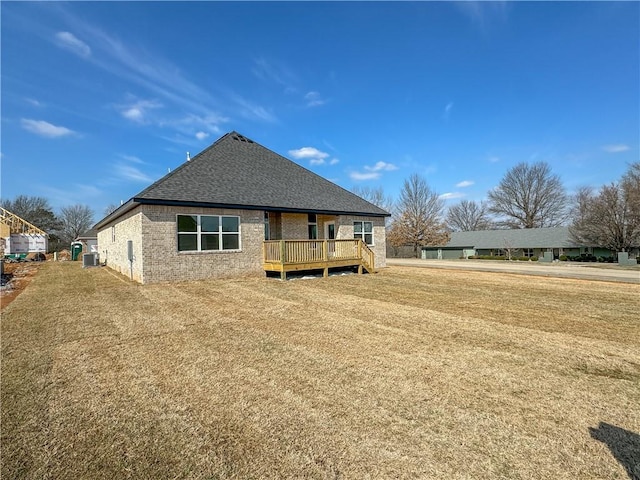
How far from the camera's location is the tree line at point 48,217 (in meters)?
44.7

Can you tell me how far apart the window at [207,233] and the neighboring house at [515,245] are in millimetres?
33903

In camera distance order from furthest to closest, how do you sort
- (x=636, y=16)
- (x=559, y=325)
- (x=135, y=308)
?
(x=636, y=16) < (x=135, y=308) < (x=559, y=325)

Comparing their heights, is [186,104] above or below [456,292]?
above

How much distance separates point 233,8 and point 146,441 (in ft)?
44.7

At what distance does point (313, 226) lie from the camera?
1627 centimetres

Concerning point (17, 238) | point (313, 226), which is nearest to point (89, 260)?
point (313, 226)

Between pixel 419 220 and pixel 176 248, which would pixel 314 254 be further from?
pixel 419 220

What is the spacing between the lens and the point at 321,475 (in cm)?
214

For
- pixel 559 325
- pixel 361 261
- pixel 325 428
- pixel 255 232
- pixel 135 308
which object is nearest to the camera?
pixel 325 428

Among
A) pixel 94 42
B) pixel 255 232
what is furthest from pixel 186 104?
pixel 255 232

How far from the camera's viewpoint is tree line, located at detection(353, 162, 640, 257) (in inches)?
1206

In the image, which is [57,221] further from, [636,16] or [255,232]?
[636,16]

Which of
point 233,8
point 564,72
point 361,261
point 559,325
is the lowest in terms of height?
point 559,325

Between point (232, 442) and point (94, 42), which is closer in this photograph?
point (232, 442)
